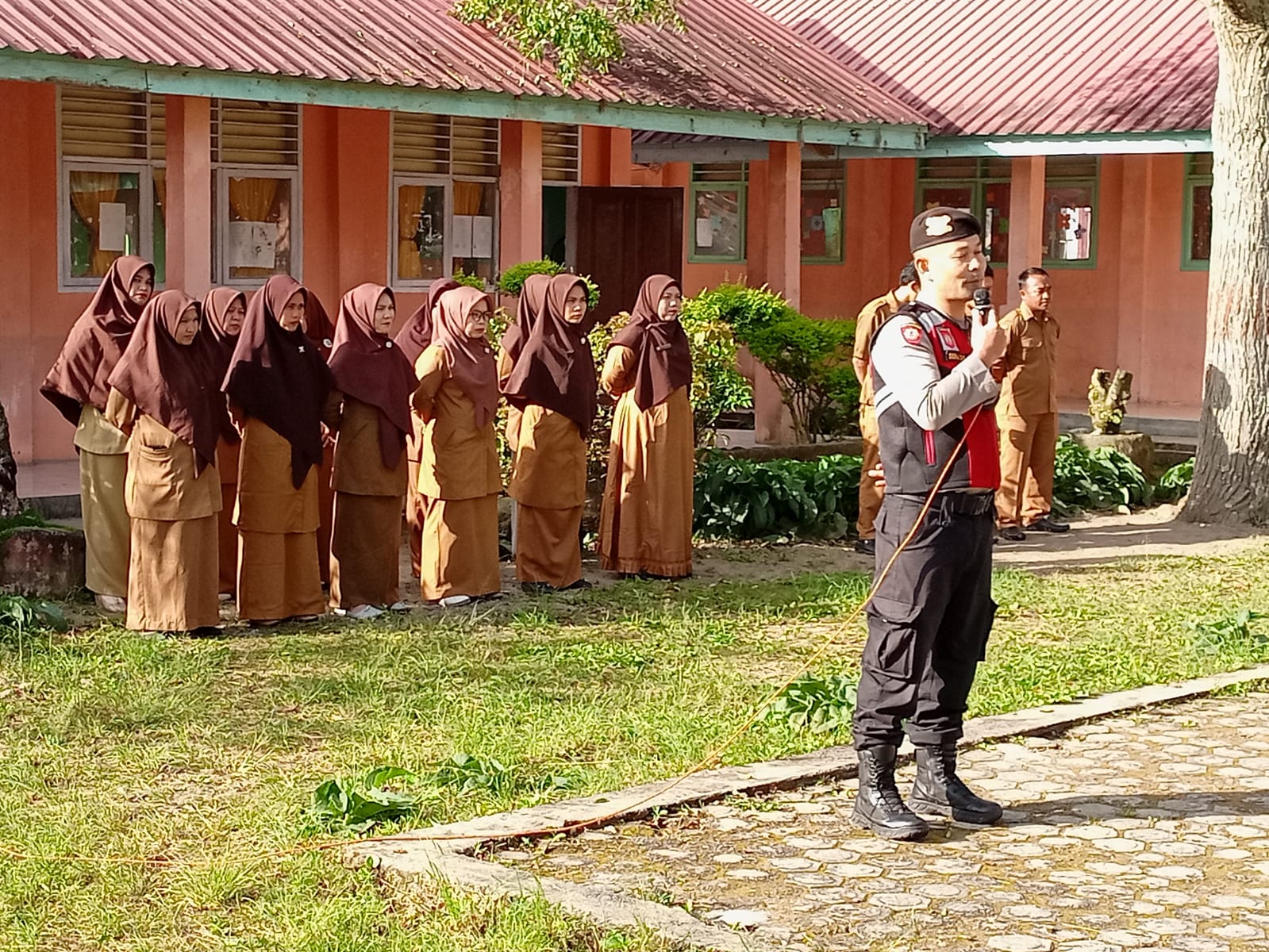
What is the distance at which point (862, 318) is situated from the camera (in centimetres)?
1252

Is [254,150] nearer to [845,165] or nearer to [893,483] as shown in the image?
[845,165]

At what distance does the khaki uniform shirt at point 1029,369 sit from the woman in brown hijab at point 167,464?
6.06 metres

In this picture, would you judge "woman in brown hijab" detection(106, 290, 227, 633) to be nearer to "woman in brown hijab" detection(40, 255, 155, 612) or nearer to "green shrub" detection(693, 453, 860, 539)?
"woman in brown hijab" detection(40, 255, 155, 612)

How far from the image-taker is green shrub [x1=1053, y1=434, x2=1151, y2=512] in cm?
1478

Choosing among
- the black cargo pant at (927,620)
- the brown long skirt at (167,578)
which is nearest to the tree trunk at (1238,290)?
the brown long skirt at (167,578)

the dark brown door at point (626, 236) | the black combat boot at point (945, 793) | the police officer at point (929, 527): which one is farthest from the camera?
the dark brown door at point (626, 236)

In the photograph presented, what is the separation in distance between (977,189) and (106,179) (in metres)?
10.1

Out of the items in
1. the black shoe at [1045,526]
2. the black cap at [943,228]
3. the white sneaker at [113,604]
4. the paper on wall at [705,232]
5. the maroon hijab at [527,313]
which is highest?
the paper on wall at [705,232]

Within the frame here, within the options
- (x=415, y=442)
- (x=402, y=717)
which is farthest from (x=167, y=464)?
(x=402, y=717)

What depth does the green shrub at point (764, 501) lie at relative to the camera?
12.9 m

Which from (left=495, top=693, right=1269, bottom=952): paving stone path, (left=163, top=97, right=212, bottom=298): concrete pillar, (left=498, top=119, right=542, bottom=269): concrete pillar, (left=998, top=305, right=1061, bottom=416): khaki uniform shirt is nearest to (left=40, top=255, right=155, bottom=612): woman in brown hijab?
(left=163, top=97, right=212, bottom=298): concrete pillar

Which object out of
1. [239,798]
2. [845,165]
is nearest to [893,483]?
[239,798]

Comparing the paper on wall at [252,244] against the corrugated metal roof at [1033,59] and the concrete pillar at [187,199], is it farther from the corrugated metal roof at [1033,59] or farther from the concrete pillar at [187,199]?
the corrugated metal roof at [1033,59]

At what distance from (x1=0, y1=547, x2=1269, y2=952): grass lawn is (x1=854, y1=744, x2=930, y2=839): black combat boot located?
0.93 metres
